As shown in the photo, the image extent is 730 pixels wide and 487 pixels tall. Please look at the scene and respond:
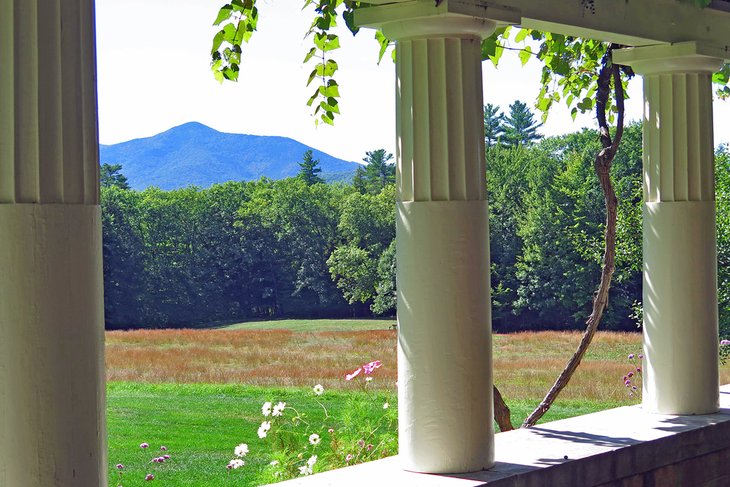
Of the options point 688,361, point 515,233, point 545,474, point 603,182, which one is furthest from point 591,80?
point 515,233

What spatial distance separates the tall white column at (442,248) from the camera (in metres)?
4.38

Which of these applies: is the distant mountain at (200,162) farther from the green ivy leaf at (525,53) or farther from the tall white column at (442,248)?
the tall white column at (442,248)

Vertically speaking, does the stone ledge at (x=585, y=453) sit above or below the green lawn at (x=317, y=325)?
above

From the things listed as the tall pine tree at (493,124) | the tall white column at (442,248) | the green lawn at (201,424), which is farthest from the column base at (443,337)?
the tall pine tree at (493,124)

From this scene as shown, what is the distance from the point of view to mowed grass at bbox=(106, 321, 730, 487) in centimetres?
1908

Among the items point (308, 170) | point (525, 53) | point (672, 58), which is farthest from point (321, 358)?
point (308, 170)

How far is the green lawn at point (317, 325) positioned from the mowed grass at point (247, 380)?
0.29 meters

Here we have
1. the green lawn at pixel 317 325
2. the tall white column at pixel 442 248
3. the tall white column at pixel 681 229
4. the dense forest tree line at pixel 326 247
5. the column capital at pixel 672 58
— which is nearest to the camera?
the tall white column at pixel 442 248

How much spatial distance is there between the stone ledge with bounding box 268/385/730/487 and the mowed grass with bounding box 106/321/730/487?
10.7 metres

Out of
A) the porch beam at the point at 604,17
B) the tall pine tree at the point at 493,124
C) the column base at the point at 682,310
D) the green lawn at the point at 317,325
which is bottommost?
the green lawn at the point at 317,325

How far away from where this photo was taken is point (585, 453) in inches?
191

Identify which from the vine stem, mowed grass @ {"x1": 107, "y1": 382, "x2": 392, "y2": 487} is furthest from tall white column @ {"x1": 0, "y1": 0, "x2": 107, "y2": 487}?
mowed grass @ {"x1": 107, "y1": 382, "x2": 392, "y2": 487}

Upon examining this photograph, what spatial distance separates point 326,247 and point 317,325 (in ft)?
28.7

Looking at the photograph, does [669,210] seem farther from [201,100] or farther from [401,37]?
[201,100]
